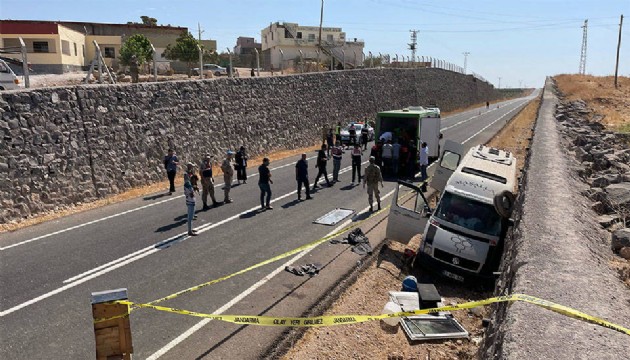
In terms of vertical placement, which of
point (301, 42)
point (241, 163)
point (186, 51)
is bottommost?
point (241, 163)

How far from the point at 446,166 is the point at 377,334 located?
30.8 ft

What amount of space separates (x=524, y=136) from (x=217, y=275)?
34368 millimetres

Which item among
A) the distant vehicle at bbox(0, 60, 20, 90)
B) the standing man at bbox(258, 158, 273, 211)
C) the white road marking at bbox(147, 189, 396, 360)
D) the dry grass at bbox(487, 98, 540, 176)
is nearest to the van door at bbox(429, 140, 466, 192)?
the standing man at bbox(258, 158, 273, 211)

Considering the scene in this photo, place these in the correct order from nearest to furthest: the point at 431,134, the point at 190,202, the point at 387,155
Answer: the point at 190,202 → the point at 387,155 → the point at 431,134

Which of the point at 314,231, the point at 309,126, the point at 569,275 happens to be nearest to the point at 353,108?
the point at 309,126

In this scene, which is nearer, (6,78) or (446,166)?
(446,166)

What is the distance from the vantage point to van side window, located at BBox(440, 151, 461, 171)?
16219 mm

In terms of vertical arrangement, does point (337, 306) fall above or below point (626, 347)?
below

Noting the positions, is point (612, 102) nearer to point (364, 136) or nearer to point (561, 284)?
point (364, 136)

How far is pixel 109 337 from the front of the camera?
17.5 ft

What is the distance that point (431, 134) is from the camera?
2289 centimetres

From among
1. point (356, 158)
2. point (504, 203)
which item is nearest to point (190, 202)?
point (504, 203)

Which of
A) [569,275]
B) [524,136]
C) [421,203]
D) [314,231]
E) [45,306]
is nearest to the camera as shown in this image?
[569,275]

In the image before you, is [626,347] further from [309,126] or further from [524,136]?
[524,136]
